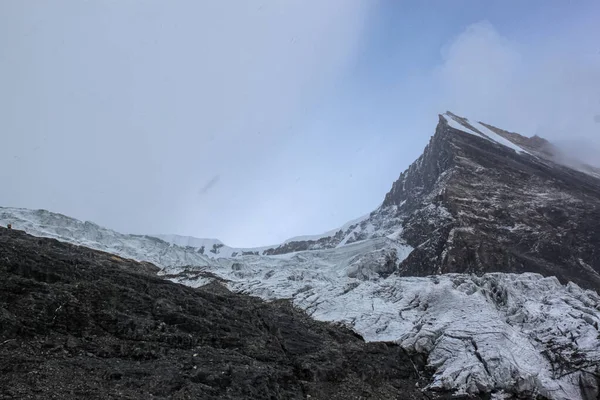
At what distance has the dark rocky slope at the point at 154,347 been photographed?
48.0ft

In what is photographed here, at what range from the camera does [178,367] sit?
16.7 meters

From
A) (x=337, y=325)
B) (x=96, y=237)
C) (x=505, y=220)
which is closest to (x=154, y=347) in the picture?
(x=337, y=325)

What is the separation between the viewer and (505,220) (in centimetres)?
5212

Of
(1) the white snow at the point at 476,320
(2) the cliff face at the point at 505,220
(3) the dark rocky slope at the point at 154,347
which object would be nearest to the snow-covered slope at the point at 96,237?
(1) the white snow at the point at 476,320

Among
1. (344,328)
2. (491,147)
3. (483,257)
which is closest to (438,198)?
(483,257)

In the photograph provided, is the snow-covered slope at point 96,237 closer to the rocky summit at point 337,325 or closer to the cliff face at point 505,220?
the rocky summit at point 337,325

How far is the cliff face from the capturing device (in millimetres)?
44969

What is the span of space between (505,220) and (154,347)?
46.5 metres

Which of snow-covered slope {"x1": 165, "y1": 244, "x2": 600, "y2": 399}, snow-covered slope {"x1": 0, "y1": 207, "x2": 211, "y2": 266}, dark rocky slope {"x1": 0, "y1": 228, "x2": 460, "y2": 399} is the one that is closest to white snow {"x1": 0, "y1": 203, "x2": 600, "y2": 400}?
snow-covered slope {"x1": 165, "y1": 244, "x2": 600, "y2": 399}

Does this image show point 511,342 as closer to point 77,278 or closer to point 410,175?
point 77,278

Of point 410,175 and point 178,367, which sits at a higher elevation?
point 410,175

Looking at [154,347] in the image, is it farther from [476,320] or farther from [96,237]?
[96,237]

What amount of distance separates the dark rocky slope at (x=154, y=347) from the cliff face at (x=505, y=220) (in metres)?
25.2

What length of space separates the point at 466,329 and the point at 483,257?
21970 millimetres
